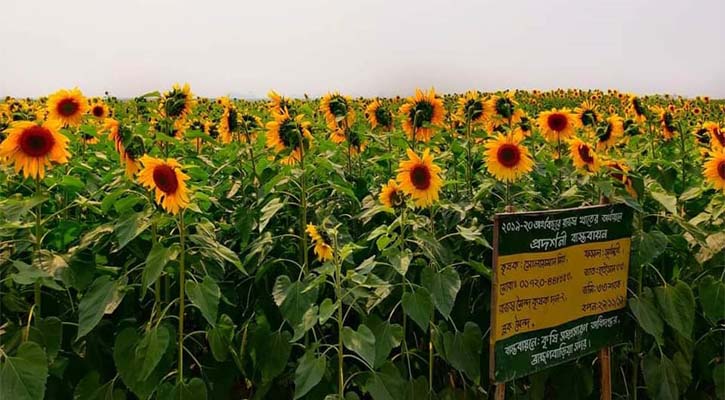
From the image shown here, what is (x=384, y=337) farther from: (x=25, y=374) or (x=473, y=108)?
(x=473, y=108)

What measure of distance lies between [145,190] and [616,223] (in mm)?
2009

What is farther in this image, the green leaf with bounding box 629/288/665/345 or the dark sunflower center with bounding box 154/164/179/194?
the green leaf with bounding box 629/288/665/345

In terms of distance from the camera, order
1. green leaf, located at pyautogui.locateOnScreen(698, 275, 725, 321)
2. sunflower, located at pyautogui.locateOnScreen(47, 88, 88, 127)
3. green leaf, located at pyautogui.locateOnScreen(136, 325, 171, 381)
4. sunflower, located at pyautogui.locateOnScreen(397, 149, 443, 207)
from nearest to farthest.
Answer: green leaf, located at pyautogui.locateOnScreen(136, 325, 171, 381), sunflower, located at pyautogui.locateOnScreen(397, 149, 443, 207), green leaf, located at pyautogui.locateOnScreen(698, 275, 725, 321), sunflower, located at pyautogui.locateOnScreen(47, 88, 88, 127)

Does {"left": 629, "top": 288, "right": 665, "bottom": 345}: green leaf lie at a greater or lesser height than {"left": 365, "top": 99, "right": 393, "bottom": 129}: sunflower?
lesser

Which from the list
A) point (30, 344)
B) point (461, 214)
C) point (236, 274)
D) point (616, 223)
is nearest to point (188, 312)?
point (236, 274)

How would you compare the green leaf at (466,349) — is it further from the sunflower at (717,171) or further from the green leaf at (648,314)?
the sunflower at (717,171)

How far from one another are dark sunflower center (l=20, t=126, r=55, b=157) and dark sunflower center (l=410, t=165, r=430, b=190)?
4.43 feet

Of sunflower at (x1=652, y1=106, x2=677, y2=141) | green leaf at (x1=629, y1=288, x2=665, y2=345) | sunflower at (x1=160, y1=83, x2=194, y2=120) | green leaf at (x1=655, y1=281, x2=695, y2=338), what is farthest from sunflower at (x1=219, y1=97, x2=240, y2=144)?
sunflower at (x1=652, y1=106, x2=677, y2=141)

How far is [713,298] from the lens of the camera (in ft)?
9.55

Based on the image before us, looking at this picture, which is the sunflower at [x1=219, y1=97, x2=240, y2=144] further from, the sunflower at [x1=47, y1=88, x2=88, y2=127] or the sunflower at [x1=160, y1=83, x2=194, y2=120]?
the sunflower at [x1=47, y1=88, x2=88, y2=127]

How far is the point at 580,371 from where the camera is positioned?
3.15m

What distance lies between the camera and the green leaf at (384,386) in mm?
2450

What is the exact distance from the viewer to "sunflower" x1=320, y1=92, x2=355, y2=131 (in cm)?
349

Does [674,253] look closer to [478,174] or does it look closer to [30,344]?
[478,174]
